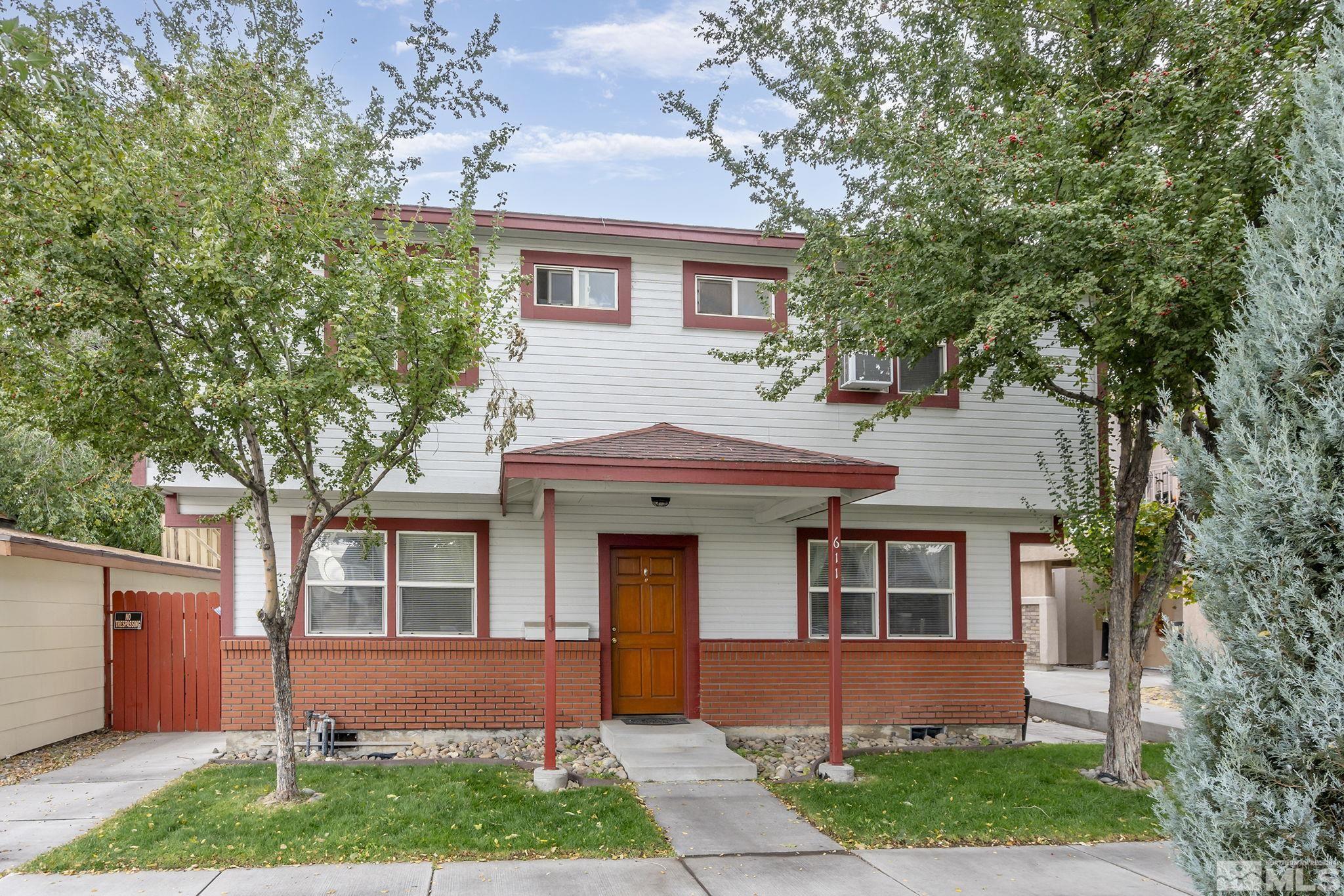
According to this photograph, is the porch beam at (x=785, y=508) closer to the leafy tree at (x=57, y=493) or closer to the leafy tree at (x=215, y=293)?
the leafy tree at (x=215, y=293)

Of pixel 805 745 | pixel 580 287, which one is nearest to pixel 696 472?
pixel 580 287

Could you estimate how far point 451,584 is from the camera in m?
10.2

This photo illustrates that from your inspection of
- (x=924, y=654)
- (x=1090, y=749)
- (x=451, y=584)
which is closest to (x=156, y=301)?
(x=451, y=584)

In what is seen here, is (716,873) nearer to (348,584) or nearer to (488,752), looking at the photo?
(488,752)

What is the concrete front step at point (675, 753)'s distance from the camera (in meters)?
8.27

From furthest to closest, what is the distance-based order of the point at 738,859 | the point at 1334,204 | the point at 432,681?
1. the point at 432,681
2. the point at 738,859
3. the point at 1334,204

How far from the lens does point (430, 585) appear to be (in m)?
10.1

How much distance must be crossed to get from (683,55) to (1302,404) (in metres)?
11.1

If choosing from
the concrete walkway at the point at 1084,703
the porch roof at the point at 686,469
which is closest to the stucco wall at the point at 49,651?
the porch roof at the point at 686,469

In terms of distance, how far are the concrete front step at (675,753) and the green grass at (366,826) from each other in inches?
21.9

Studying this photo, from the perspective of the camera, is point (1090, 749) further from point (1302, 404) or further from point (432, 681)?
point (1302, 404)

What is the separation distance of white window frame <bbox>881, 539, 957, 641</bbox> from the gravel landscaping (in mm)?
9416

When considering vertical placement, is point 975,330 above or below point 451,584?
above

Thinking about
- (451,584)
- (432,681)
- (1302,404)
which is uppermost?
(1302,404)
